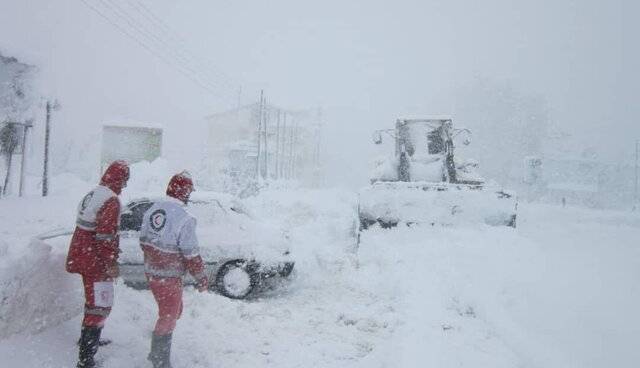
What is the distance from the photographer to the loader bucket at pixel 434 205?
33.5 ft

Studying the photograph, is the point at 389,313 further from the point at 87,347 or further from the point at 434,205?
the point at 434,205

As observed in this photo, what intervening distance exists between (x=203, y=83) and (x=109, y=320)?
37.0 metres

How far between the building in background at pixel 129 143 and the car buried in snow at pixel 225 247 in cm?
2445

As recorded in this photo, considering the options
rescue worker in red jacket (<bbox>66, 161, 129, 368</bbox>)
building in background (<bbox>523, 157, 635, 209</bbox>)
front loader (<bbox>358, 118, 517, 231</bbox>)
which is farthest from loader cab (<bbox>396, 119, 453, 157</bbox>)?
building in background (<bbox>523, 157, 635, 209</bbox>)

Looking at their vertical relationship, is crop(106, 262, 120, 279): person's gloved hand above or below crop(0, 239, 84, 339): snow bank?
above

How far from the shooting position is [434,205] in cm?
1034

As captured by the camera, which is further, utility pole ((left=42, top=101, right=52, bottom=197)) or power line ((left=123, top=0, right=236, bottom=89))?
power line ((left=123, top=0, right=236, bottom=89))

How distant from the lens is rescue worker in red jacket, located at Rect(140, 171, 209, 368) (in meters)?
4.47

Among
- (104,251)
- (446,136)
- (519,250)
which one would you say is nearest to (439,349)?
(104,251)

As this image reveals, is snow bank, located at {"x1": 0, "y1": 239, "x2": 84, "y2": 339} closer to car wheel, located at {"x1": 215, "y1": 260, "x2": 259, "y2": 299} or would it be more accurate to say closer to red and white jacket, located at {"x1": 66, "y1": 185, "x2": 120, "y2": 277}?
red and white jacket, located at {"x1": 66, "y1": 185, "x2": 120, "y2": 277}

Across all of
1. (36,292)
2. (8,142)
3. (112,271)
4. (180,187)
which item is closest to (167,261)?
(112,271)

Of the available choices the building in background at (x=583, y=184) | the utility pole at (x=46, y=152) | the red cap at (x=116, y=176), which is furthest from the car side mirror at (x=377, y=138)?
the building in background at (x=583, y=184)

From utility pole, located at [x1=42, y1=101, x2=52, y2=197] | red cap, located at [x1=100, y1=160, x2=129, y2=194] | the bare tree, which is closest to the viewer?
red cap, located at [x1=100, y1=160, x2=129, y2=194]

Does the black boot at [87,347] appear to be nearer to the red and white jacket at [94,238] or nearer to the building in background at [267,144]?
the red and white jacket at [94,238]
